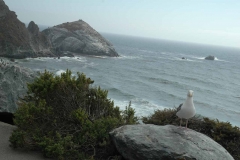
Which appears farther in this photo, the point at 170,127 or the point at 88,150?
the point at 88,150

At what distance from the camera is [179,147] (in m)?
7.03

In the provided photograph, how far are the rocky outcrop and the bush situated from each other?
48248mm

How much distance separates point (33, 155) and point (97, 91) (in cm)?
318

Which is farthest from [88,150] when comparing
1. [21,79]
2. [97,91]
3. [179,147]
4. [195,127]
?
[21,79]

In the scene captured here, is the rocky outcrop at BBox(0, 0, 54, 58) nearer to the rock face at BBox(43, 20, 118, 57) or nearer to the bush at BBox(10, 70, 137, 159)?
the rock face at BBox(43, 20, 118, 57)

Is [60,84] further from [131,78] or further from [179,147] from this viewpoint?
[131,78]

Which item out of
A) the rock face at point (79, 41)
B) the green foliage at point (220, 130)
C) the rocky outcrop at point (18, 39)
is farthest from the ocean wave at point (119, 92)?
the rock face at point (79, 41)

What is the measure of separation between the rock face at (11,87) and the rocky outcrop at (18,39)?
1724 inches

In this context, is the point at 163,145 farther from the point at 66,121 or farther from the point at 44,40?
the point at 44,40

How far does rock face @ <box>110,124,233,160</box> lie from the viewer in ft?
22.7

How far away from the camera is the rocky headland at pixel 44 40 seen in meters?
56.7

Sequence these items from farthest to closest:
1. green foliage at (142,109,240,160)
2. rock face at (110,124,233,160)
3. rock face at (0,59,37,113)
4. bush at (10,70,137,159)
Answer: rock face at (0,59,37,113) → green foliage at (142,109,240,160) → bush at (10,70,137,159) → rock face at (110,124,233,160)

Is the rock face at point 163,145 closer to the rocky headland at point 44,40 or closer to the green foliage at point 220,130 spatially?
the green foliage at point 220,130

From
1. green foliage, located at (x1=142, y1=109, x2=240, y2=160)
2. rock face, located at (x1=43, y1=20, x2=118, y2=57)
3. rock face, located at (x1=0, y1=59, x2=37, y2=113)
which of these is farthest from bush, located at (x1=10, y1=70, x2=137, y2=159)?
rock face, located at (x1=43, y1=20, x2=118, y2=57)
